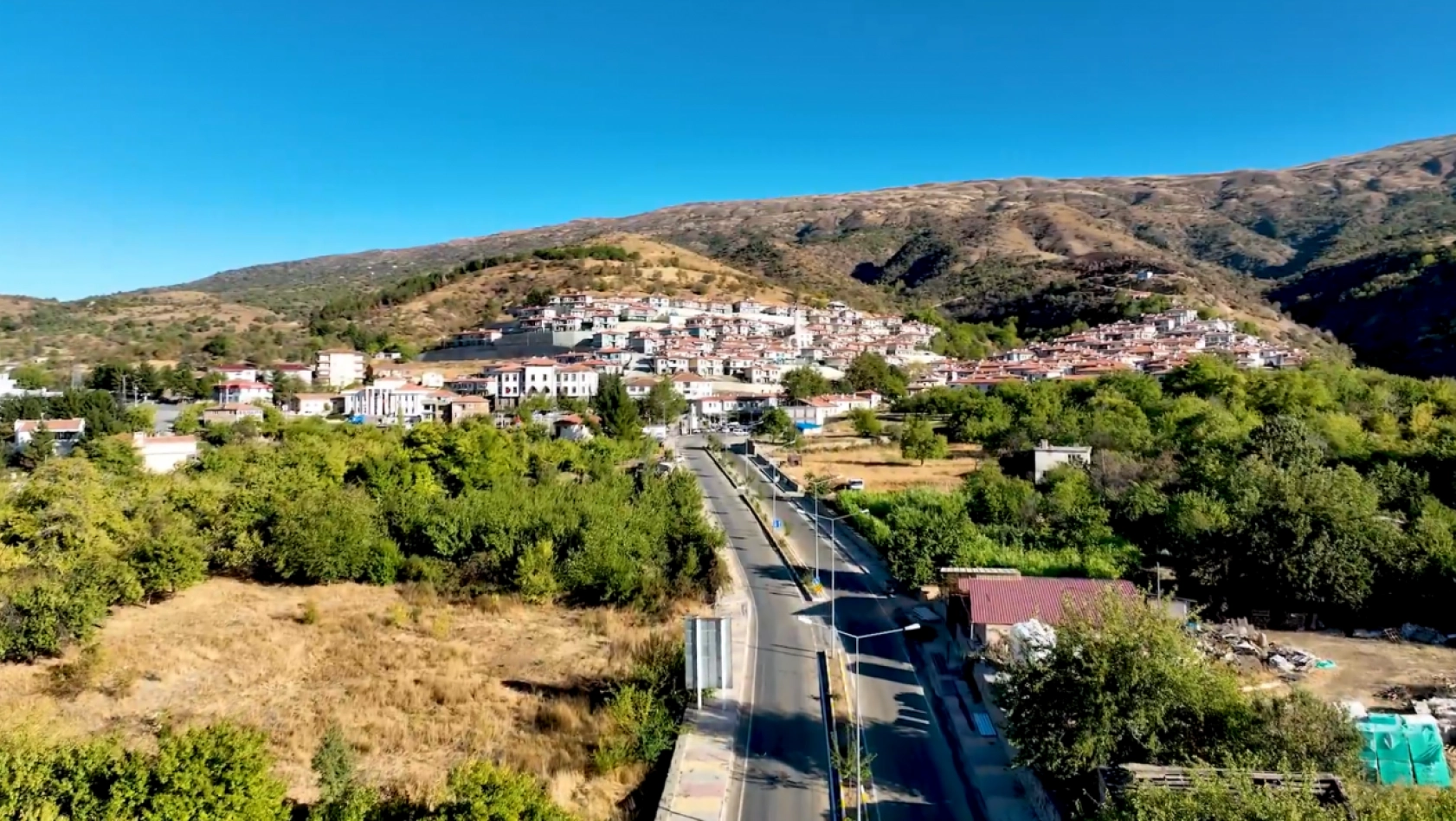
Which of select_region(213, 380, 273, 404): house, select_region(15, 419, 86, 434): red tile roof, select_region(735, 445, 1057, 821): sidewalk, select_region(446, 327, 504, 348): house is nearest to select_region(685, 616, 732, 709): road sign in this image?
select_region(735, 445, 1057, 821): sidewalk

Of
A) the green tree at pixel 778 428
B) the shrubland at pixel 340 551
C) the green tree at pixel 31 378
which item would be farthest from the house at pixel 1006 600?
the green tree at pixel 31 378

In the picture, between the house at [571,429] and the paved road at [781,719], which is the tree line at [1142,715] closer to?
the paved road at [781,719]

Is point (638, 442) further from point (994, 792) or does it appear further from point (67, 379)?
point (67, 379)

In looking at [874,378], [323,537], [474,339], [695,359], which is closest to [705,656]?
[323,537]

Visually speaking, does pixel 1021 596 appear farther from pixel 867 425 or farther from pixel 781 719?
pixel 867 425

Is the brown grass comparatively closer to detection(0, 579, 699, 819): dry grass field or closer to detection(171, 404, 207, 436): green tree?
detection(0, 579, 699, 819): dry grass field

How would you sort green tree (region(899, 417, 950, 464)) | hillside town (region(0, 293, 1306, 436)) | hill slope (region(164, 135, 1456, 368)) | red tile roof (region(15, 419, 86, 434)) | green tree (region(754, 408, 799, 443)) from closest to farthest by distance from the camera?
red tile roof (region(15, 419, 86, 434)) → green tree (region(899, 417, 950, 464)) → green tree (region(754, 408, 799, 443)) → hillside town (region(0, 293, 1306, 436)) → hill slope (region(164, 135, 1456, 368))
